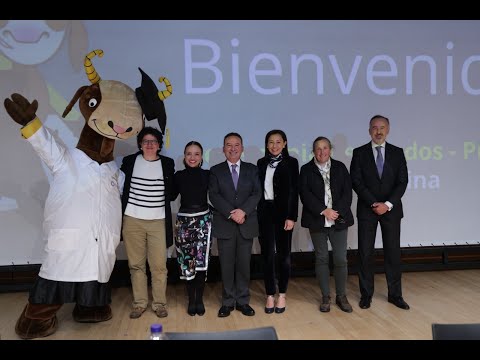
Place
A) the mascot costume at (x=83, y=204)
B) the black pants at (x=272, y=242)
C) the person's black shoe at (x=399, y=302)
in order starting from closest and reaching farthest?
the mascot costume at (x=83, y=204) < the black pants at (x=272, y=242) < the person's black shoe at (x=399, y=302)

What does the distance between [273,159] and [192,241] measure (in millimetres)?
878

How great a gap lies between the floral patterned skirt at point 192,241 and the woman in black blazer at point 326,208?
31.0 inches

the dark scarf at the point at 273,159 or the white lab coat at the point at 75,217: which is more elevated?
the dark scarf at the point at 273,159

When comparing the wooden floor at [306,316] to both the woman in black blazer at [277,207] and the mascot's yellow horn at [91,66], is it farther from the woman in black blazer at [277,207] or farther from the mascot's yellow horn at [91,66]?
the mascot's yellow horn at [91,66]

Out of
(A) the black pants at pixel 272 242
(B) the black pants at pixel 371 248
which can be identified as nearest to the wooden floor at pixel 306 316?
(B) the black pants at pixel 371 248

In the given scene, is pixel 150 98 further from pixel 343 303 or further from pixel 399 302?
pixel 399 302

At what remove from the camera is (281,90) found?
433cm

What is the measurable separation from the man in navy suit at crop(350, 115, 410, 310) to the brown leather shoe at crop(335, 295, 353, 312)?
0.13 m

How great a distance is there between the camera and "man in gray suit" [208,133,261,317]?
132 inches

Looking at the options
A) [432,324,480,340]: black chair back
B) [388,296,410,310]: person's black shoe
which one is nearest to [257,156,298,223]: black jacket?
[388,296,410,310]: person's black shoe

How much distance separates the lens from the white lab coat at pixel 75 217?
10.0 feet

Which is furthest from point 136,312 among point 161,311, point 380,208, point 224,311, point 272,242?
point 380,208

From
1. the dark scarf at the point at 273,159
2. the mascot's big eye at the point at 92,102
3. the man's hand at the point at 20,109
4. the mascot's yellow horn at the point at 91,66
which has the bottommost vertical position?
the dark scarf at the point at 273,159

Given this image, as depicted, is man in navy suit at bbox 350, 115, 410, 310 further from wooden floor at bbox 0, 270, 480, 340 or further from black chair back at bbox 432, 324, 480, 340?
black chair back at bbox 432, 324, 480, 340
